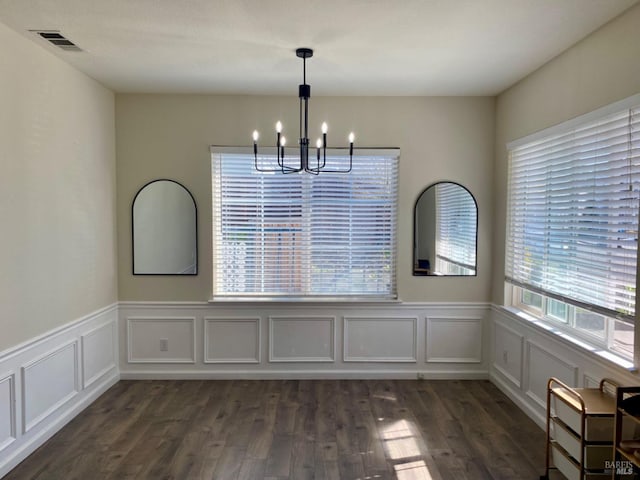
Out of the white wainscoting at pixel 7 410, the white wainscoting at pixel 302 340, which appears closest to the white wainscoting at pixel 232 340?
the white wainscoting at pixel 302 340

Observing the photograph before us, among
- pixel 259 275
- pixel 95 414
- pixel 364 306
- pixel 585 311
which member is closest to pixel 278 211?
pixel 259 275

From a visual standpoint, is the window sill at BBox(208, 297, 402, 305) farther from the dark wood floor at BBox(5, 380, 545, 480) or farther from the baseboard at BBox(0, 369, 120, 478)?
the baseboard at BBox(0, 369, 120, 478)

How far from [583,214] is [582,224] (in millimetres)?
69

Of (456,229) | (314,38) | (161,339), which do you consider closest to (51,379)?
(161,339)

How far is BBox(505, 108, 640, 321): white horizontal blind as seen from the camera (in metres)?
2.45

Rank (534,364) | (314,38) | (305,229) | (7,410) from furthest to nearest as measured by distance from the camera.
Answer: (305,229)
(534,364)
(314,38)
(7,410)

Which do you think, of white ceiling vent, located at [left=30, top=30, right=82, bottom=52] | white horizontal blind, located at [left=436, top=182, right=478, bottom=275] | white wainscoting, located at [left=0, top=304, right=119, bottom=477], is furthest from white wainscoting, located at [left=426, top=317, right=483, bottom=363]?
white ceiling vent, located at [left=30, top=30, right=82, bottom=52]

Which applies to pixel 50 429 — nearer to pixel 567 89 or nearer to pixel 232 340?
pixel 232 340

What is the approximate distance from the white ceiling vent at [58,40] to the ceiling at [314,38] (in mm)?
57

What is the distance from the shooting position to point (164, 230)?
13.8ft

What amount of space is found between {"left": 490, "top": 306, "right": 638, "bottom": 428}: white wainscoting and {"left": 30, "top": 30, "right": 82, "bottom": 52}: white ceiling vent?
13.2 ft

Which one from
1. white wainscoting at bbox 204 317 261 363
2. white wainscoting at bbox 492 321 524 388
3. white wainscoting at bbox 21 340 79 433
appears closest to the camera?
white wainscoting at bbox 21 340 79 433

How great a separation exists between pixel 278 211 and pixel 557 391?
9.17ft

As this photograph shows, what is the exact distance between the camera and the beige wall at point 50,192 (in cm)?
270
